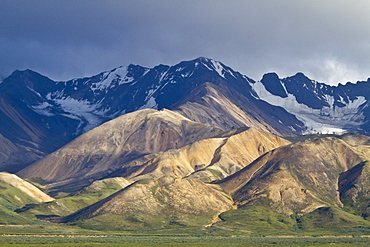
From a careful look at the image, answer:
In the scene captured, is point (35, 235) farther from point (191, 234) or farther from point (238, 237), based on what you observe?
point (238, 237)

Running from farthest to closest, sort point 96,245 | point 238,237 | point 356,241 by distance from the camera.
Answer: point 238,237 → point 356,241 → point 96,245

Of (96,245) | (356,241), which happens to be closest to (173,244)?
(96,245)

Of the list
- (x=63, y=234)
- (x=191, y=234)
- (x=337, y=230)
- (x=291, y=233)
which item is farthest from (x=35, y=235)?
(x=337, y=230)

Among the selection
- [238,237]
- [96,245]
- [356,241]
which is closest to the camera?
[96,245]

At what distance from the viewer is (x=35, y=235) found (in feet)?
627

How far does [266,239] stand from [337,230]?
3098cm

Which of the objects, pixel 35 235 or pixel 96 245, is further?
pixel 35 235

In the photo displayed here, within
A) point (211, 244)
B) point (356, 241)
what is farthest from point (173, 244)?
point (356, 241)

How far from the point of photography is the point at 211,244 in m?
168

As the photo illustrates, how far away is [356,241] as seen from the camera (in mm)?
172875

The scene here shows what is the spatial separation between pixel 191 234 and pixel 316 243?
42.6 meters

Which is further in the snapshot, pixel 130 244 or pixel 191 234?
pixel 191 234

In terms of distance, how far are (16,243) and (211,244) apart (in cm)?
5052

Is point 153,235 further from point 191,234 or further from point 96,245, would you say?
point 96,245
